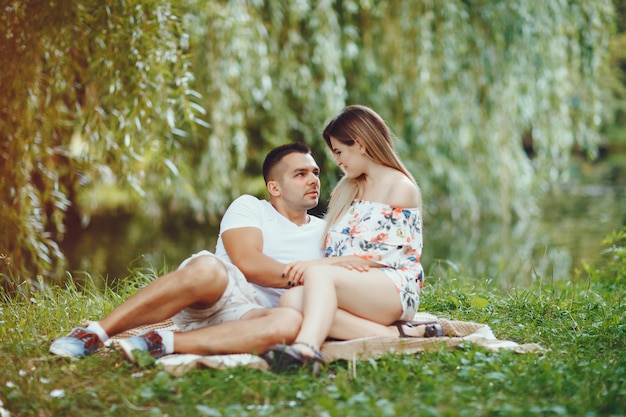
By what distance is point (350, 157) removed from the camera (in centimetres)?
341

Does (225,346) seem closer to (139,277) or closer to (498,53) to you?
(139,277)

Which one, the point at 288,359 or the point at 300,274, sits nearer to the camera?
the point at 288,359

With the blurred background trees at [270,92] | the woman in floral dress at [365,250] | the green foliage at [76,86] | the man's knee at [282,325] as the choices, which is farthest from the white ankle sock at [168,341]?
the blurred background trees at [270,92]

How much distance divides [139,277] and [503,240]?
5396 mm

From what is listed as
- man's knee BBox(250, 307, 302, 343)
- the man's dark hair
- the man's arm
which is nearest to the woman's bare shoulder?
the man's dark hair

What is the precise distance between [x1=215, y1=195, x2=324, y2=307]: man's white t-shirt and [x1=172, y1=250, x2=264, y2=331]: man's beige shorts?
13 cm

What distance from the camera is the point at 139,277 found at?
182 inches

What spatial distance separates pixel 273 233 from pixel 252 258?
0.20 metres

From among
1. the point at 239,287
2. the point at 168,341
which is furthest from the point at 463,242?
the point at 168,341

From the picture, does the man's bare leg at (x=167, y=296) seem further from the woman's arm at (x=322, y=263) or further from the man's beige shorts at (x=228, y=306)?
the woman's arm at (x=322, y=263)

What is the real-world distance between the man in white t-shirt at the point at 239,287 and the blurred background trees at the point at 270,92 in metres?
1.80

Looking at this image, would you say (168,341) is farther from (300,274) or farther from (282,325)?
(300,274)

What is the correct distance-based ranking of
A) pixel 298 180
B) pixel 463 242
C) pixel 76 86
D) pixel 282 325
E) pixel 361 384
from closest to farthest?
pixel 361 384 → pixel 282 325 → pixel 298 180 → pixel 76 86 → pixel 463 242

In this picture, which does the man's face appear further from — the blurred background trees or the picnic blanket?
the blurred background trees
